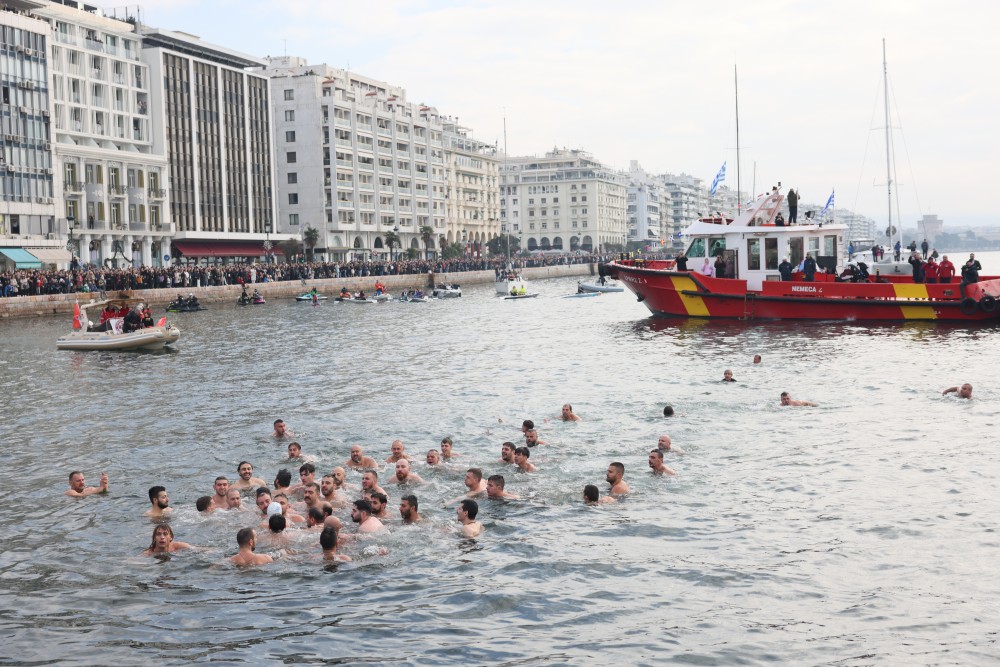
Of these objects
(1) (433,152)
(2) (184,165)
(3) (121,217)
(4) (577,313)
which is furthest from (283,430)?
(1) (433,152)

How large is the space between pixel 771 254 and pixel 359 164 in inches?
3529

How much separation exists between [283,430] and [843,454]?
11.4 meters

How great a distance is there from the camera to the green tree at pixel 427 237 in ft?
455

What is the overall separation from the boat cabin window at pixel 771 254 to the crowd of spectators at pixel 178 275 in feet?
136

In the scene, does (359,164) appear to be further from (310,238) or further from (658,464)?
(658,464)

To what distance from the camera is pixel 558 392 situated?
2916 cm

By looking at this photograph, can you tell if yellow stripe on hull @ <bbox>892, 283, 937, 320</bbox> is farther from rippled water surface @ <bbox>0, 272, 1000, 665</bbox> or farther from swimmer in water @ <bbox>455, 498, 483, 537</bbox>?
swimmer in water @ <bbox>455, 498, 483, 537</bbox>

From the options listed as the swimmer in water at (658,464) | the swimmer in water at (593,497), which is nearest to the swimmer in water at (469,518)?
the swimmer in water at (593,497)

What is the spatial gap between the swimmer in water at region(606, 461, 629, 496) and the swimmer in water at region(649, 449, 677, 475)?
1157 mm

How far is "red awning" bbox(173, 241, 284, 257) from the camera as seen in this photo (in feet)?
334

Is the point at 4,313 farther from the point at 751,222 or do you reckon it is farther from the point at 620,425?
the point at 620,425

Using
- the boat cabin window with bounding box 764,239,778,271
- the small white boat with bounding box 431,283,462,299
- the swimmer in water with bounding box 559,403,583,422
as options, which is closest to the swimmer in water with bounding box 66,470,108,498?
the swimmer in water with bounding box 559,403,583,422

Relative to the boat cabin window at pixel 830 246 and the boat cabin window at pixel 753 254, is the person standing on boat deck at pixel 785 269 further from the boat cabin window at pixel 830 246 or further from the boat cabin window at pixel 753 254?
the boat cabin window at pixel 830 246

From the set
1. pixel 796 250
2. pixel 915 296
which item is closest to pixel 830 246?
pixel 796 250
